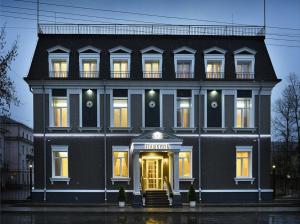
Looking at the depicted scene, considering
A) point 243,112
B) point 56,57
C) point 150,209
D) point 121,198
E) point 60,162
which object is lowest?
point 150,209

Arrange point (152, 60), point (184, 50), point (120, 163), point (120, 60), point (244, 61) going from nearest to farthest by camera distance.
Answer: point (120, 163), point (120, 60), point (152, 60), point (184, 50), point (244, 61)

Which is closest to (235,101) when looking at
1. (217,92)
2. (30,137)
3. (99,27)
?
(217,92)

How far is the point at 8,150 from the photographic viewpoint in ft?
251

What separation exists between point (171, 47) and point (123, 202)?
43.2 ft

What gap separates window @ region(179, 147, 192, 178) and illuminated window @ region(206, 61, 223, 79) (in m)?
6.11

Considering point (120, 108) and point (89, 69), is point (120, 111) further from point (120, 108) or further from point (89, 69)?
point (89, 69)

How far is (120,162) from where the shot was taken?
3388 centimetres

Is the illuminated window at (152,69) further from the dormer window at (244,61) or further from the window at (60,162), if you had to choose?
the window at (60,162)

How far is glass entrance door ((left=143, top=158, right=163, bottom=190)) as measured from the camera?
34562mm

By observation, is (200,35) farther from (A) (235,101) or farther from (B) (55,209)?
(B) (55,209)

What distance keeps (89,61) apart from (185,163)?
11.2 meters

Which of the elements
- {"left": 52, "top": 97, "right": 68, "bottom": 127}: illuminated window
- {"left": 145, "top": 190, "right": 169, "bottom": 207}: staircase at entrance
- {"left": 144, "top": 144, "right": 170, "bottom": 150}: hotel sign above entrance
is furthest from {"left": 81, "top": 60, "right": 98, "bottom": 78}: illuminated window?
{"left": 145, "top": 190, "right": 169, "bottom": 207}: staircase at entrance

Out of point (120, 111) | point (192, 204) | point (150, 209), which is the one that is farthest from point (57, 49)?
point (192, 204)

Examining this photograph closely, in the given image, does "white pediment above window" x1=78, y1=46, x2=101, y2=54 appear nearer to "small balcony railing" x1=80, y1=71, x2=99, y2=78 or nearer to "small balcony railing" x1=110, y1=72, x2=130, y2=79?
"small balcony railing" x1=80, y1=71, x2=99, y2=78
